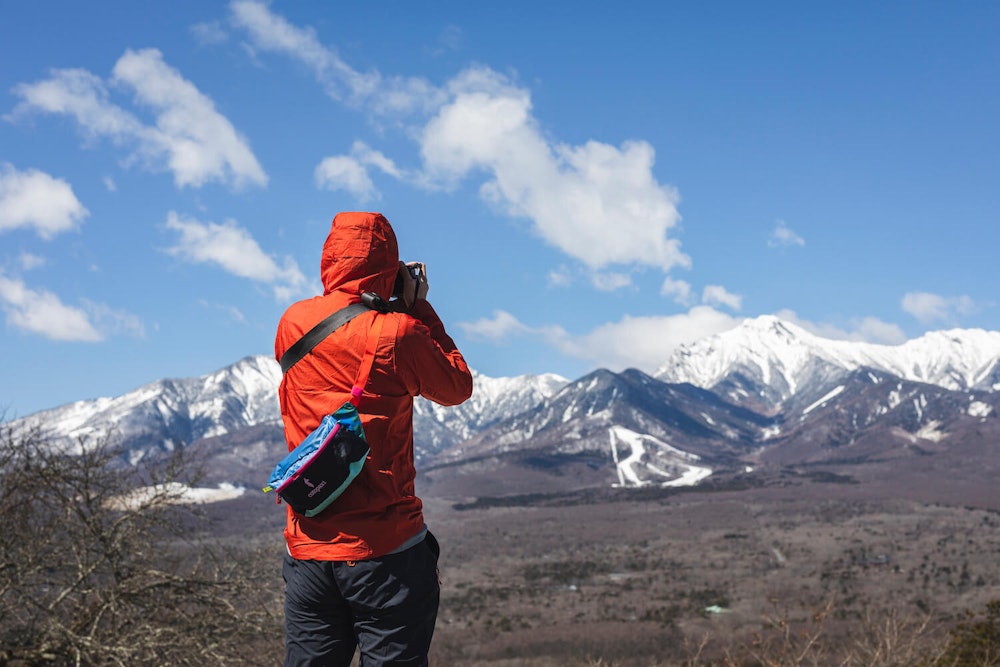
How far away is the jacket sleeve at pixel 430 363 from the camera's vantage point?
2426 mm

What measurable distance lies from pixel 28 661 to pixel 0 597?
4.26 ft

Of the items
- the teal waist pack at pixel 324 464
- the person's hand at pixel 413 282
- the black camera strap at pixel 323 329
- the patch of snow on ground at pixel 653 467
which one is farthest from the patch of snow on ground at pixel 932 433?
the teal waist pack at pixel 324 464

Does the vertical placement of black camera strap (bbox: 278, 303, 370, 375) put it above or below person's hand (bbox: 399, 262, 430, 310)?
below

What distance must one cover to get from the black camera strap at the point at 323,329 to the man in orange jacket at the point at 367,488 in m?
0.02

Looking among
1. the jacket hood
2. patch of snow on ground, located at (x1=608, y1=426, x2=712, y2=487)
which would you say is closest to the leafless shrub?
the jacket hood

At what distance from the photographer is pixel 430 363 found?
247 cm

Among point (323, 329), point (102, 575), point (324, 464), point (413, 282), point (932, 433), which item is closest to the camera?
point (324, 464)

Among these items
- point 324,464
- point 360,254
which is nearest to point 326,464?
point 324,464

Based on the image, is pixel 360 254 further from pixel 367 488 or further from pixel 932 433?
pixel 932 433

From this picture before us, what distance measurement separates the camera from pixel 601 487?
15600 centimetres

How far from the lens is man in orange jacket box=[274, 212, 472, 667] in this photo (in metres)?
2.35

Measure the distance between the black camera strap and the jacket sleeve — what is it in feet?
0.60

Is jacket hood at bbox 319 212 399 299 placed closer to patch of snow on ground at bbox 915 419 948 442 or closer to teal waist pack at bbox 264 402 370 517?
teal waist pack at bbox 264 402 370 517

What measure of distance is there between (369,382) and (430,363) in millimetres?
198
